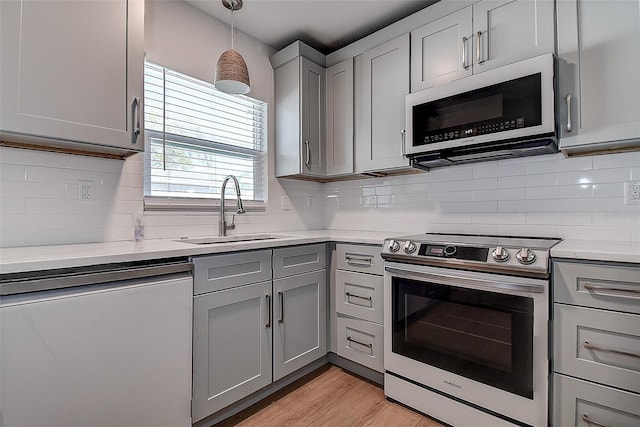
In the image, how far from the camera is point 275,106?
2697 millimetres

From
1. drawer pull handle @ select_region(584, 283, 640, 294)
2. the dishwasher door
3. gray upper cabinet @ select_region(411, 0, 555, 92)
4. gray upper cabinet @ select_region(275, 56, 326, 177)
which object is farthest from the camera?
gray upper cabinet @ select_region(275, 56, 326, 177)

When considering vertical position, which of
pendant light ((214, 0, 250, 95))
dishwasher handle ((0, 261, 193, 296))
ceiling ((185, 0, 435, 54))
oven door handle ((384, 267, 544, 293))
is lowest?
oven door handle ((384, 267, 544, 293))

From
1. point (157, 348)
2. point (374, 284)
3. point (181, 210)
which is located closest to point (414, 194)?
point (374, 284)

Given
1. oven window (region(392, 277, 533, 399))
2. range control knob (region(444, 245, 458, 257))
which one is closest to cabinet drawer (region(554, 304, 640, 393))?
oven window (region(392, 277, 533, 399))

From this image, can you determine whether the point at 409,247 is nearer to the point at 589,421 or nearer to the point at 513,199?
the point at 513,199

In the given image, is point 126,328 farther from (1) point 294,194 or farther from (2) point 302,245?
(1) point 294,194

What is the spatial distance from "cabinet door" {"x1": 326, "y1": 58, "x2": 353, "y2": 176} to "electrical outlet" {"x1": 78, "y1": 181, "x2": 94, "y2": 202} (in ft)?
5.41

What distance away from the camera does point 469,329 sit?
157cm

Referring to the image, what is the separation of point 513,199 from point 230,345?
1921mm

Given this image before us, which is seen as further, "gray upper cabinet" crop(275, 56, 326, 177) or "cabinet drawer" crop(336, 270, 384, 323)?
"gray upper cabinet" crop(275, 56, 326, 177)

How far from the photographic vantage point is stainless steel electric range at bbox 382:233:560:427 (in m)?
1.39

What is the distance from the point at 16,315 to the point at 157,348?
51 centimetres

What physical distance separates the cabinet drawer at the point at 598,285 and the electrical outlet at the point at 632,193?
66 centimetres

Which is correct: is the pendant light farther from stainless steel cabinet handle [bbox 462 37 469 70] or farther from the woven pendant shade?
stainless steel cabinet handle [bbox 462 37 469 70]
